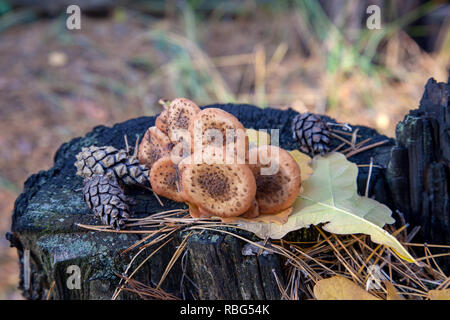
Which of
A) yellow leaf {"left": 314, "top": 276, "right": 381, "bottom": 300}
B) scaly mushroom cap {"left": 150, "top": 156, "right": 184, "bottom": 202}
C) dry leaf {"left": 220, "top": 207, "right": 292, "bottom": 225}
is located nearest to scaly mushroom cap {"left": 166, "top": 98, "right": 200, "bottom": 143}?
scaly mushroom cap {"left": 150, "top": 156, "right": 184, "bottom": 202}

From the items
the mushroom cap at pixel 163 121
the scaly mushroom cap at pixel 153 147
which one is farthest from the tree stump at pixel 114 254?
the mushroom cap at pixel 163 121

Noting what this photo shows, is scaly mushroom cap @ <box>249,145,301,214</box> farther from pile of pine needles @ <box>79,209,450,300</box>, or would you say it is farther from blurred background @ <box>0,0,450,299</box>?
blurred background @ <box>0,0,450,299</box>

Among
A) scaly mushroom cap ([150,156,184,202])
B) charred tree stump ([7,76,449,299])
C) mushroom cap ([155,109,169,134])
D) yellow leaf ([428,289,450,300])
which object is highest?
mushroom cap ([155,109,169,134])

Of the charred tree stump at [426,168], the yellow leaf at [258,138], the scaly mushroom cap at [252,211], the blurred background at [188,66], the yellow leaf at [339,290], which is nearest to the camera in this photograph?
the yellow leaf at [339,290]

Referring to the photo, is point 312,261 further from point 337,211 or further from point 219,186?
point 219,186

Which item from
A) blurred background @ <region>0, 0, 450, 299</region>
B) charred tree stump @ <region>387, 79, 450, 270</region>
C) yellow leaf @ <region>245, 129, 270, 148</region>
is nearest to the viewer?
charred tree stump @ <region>387, 79, 450, 270</region>

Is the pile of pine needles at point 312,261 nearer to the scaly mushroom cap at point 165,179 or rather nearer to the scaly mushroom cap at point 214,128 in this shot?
the scaly mushroom cap at point 165,179

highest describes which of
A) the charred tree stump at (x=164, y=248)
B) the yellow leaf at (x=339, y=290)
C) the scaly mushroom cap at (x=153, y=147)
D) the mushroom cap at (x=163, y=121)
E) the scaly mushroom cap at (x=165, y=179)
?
the mushroom cap at (x=163, y=121)
